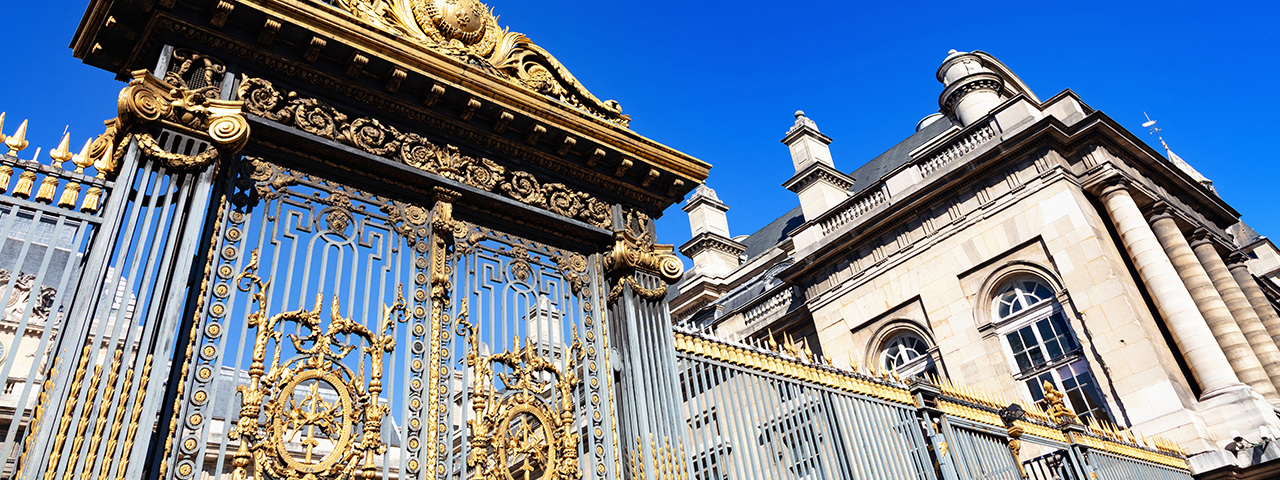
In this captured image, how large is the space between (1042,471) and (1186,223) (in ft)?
33.2

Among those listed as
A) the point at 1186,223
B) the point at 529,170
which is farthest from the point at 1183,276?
the point at 529,170

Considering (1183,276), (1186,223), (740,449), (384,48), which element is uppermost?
(1186,223)

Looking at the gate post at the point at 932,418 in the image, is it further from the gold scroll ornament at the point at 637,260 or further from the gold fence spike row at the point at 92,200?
the gold fence spike row at the point at 92,200

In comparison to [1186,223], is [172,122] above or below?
below

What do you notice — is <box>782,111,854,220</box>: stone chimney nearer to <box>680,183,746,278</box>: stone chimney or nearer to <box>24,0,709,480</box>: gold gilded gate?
<box>680,183,746,278</box>: stone chimney

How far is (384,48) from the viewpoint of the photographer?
6020 mm

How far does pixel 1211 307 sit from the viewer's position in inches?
569

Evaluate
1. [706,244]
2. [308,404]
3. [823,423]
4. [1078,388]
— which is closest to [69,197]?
[308,404]

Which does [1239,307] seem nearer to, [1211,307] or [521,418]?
[1211,307]

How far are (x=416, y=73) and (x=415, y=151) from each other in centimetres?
59

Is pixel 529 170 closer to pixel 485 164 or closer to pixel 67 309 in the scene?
pixel 485 164

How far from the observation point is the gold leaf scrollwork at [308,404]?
180 inches

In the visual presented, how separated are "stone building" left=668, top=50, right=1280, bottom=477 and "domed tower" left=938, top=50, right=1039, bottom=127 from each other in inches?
3.7

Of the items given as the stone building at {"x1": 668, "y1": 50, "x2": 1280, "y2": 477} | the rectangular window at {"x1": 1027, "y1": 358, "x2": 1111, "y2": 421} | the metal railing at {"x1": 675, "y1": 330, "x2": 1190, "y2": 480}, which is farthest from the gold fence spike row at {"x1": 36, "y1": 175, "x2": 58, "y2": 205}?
the rectangular window at {"x1": 1027, "y1": 358, "x2": 1111, "y2": 421}
